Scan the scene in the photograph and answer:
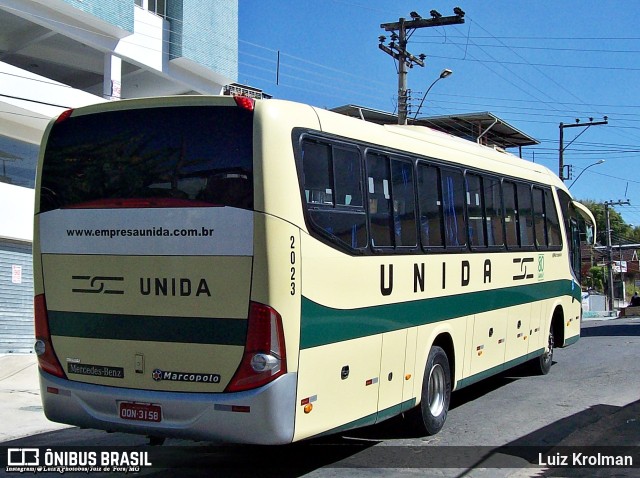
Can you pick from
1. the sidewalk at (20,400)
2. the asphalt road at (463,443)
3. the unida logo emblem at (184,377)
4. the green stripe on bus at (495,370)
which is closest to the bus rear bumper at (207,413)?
the unida logo emblem at (184,377)

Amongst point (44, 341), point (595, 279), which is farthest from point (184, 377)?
point (595, 279)

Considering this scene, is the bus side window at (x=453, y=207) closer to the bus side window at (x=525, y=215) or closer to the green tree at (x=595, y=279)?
the bus side window at (x=525, y=215)

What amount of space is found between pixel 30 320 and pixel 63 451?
11417mm

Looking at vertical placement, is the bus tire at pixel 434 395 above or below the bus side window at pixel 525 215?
below

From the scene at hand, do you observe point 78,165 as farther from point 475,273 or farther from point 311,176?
point 475,273

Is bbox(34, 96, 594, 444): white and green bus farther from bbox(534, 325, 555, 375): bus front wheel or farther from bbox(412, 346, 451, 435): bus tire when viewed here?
bbox(534, 325, 555, 375): bus front wheel

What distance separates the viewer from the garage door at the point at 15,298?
1792 centimetres

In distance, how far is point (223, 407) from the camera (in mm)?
5961

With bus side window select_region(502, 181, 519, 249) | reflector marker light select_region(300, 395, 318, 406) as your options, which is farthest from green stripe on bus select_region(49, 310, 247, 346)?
bus side window select_region(502, 181, 519, 249)

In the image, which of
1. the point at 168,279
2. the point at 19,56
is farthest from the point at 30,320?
the point at 168,279

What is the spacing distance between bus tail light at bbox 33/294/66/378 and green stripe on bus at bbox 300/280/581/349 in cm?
236

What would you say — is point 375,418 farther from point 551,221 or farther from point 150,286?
point 551,221

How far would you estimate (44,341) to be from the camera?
6.89 metres

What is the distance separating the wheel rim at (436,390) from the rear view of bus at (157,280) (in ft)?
10.1
